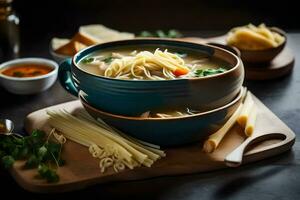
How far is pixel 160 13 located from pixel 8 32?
2.95 feet

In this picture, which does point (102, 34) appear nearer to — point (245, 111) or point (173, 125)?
point (245, 111)

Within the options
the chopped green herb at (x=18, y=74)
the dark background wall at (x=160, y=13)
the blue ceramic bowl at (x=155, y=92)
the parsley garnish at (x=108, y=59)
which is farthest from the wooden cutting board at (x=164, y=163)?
the dark background wall at (x=160, y=13)

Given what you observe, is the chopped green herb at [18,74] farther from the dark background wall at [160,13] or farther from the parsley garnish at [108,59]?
the dark background wall at [160,13]

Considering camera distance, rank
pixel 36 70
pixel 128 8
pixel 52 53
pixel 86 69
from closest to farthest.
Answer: pixel 86 69, pixel 36 70, pixel 52 53, pixel 128 8

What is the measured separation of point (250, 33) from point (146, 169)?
877 millimetres

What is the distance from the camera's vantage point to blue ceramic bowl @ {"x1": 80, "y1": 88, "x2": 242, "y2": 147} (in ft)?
4.75

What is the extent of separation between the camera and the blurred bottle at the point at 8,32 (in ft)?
7.30

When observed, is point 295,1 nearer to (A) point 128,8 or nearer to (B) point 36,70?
(A) point 128,8

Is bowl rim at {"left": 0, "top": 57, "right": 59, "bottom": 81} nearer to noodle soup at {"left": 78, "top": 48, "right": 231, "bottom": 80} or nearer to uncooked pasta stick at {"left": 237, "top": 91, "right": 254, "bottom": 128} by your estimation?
noodle soup at {"left": 78, "top": 48, "right": 231, "bottom": 80}

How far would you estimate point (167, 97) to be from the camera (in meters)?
1.44

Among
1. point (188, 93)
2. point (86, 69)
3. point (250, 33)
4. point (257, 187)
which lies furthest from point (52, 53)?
point (257, 187)

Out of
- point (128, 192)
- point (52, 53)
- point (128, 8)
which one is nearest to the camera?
point (128, 192)

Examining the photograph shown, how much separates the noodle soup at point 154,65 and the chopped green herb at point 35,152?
243mm

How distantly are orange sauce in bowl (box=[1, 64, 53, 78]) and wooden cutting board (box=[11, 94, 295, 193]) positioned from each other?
39 cm
